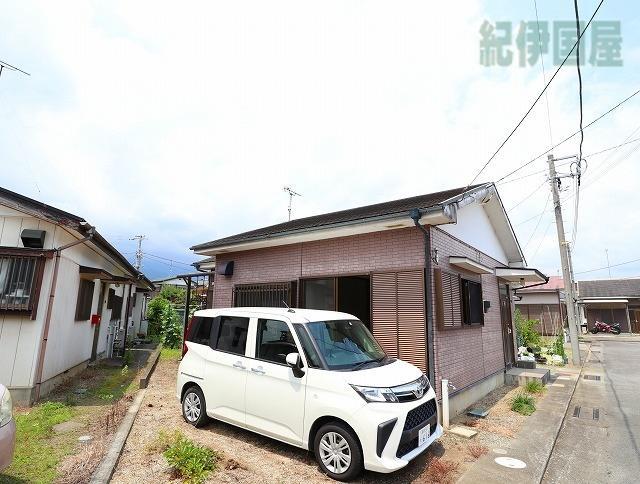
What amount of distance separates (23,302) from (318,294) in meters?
5.62

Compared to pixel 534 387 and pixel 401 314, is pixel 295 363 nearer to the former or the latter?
pixel 401 314

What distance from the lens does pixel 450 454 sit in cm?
478

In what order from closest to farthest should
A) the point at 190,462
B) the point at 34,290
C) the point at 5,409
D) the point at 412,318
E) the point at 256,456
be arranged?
the point at 5,409 < the point at 190,462 < the point at 256,456 < the point at 412,318 < the point at 34,290

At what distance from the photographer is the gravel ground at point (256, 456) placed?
400 cm

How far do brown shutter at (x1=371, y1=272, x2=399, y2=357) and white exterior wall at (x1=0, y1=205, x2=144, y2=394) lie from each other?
245 inches

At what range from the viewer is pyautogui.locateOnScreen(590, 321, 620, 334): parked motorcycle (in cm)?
2990

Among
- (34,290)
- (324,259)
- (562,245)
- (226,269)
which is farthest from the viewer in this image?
(562,245)

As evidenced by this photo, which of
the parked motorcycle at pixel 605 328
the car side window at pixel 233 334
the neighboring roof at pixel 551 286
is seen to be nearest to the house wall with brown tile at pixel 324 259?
the car side window at pixel 233 334

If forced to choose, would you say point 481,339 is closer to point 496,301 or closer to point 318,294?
point 496,301

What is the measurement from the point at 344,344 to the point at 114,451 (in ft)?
10.1

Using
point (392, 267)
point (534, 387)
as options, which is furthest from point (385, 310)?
point (534, 387)

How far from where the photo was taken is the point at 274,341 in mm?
4852

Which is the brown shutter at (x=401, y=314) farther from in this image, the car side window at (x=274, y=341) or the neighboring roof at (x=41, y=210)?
the neighboring roof at (x=41, y=210)

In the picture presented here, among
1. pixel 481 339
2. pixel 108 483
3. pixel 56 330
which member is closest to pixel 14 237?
pixel 56 330
